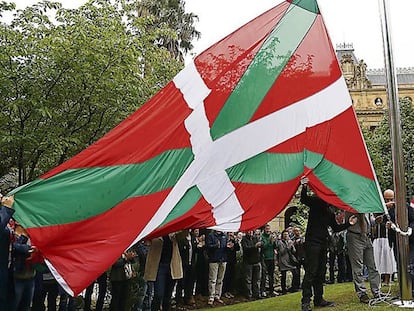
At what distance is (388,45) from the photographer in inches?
360

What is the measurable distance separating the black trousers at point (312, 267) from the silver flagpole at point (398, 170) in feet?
3.92

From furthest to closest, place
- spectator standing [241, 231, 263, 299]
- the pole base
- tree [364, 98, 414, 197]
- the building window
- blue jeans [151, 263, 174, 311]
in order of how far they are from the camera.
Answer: the building window
tree [364, 98, 414, 197]
spectator standing [241, 231, 263, 299]
blue jeans [151, 263, 174, 311]
the pole base

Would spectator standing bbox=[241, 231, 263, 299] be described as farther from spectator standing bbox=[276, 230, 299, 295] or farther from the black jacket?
the black jacket

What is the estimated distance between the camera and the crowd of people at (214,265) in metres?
7.62

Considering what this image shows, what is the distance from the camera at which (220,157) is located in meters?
8.18

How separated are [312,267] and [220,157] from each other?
233 cm

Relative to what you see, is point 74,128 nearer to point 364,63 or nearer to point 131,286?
point 131,286

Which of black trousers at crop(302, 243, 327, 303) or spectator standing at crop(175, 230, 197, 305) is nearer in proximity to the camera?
black trousers at crop(302, 243, 327, 303)

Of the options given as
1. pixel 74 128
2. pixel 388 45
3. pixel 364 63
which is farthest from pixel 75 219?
pixel 364 63

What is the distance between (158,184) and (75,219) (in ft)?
3.91

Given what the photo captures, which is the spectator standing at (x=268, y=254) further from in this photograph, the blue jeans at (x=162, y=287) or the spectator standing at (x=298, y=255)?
the blue jeans at (x=162, y=287)

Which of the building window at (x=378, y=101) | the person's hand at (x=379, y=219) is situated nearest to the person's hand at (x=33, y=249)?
the person's hand at (x=379, y=219)

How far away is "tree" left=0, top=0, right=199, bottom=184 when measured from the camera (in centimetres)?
1225

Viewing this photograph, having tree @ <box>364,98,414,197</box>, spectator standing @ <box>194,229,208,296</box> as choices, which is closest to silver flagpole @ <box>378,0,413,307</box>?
spectator standing @ <box>194,229,208,296</box>
